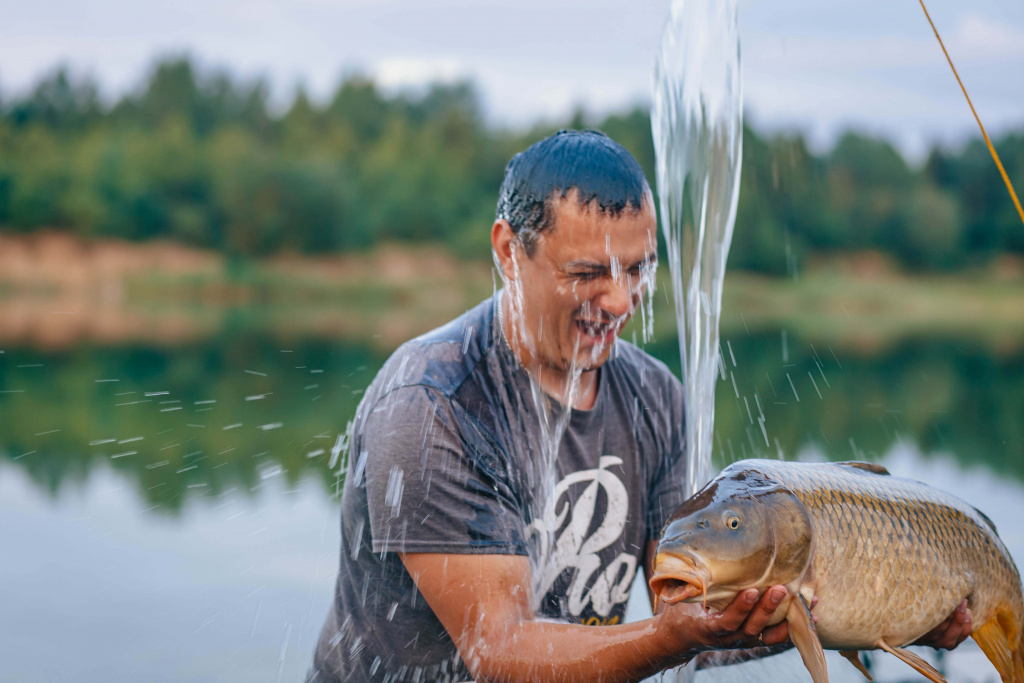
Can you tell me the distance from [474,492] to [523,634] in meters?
0.40

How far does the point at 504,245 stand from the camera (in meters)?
2.97

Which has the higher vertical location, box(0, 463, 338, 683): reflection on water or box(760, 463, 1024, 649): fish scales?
box(760, 463, 1024, 649): fish scales

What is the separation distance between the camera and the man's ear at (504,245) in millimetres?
2951

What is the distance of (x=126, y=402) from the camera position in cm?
1650

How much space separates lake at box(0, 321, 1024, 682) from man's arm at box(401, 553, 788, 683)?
6.46 ft

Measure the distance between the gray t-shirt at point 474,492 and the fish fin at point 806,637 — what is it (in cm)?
73

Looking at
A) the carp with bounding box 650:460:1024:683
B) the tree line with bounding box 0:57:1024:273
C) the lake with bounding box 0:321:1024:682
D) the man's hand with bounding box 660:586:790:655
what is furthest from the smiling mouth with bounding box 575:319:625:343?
the tree line with bounding box 0:57:1024:273

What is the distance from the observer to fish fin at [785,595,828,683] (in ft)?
7.14

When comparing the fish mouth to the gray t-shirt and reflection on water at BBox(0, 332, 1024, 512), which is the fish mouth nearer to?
the gray t-shirt

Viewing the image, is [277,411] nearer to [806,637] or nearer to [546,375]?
[546,375]

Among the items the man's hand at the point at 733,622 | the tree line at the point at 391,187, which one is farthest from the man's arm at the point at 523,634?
the tree line at the point at 391,187

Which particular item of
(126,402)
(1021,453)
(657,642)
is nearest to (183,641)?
(657,642)

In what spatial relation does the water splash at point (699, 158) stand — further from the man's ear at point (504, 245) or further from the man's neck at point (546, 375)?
the man's ear at point (504, 245)

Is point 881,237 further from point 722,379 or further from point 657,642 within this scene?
point 657,642
